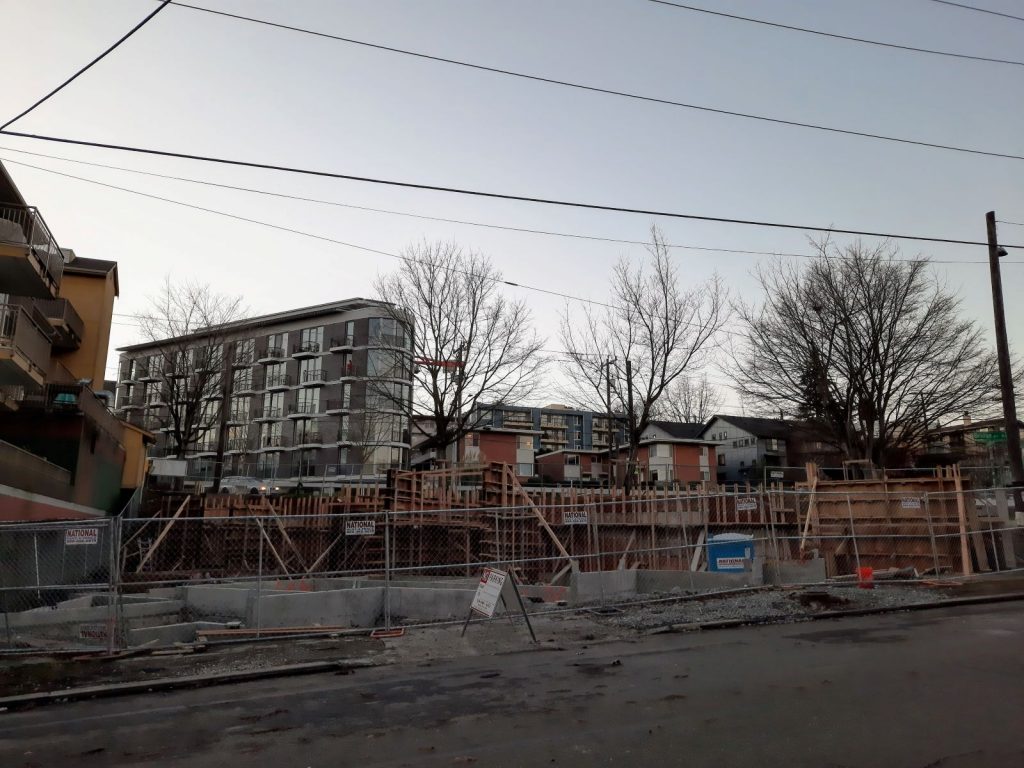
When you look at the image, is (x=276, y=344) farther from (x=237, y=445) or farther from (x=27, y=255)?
(x=27, y=255)

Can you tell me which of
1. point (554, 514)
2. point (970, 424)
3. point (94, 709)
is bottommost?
point (94, 709)

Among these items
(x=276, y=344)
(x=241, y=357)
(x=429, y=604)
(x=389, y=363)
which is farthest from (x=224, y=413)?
(x=276, y=344)

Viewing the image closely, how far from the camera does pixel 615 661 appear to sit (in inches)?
375

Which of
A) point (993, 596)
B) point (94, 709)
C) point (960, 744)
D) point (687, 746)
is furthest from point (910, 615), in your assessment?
point (94, 709)

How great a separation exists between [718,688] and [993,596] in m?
9.97

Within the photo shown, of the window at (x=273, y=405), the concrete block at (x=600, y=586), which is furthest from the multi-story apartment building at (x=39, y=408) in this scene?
the window at (x=273, y=405)

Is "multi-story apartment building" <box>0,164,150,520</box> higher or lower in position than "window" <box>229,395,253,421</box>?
lower

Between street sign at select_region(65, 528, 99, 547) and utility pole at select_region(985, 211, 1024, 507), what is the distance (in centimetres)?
2042

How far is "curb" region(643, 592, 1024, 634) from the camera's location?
12.1 m

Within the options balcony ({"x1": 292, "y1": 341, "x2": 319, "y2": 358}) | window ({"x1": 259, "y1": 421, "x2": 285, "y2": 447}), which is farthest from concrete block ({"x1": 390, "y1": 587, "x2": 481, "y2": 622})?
window ({"x1": 259, "y1": 421, "x2": 285, "y2": 447})

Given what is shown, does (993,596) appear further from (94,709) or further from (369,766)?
(94,709)

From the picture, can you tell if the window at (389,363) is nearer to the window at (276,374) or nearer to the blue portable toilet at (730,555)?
the window at (276,374)

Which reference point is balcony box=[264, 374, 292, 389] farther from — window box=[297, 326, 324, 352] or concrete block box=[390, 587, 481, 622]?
concrete block box=[390, 587, 481, 622]

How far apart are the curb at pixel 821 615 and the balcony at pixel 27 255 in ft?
76.3
